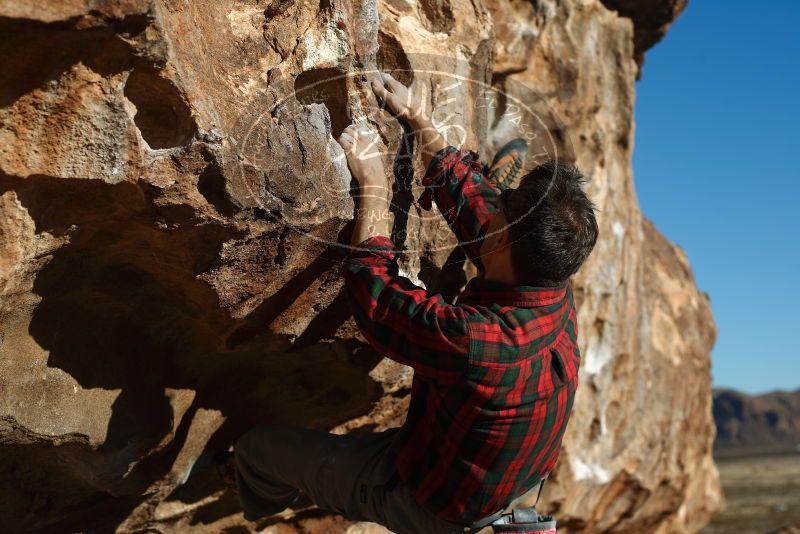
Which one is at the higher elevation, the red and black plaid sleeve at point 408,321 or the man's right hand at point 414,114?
the man's right hand at point 414,114

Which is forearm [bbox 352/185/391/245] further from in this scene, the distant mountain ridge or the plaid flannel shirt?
the distant mountain ridge

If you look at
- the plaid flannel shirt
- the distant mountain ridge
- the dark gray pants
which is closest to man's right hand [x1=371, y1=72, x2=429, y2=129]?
the plaid flannel shirt

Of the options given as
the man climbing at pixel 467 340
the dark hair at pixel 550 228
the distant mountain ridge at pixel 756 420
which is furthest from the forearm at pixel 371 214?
the distant mountain ridge at pixel 756 420

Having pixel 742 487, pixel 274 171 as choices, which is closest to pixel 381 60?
pixel 274 171

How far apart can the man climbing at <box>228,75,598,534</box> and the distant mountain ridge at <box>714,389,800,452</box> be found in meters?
33.0

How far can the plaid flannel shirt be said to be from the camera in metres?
2.18

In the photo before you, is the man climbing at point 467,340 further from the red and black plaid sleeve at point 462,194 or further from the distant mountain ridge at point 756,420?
the distant mountain ridge at point 756,420

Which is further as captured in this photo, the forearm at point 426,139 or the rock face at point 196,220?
the forearm at point 426,139

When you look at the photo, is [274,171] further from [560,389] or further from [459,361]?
[560,389]

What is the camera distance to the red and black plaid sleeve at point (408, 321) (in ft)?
7.09

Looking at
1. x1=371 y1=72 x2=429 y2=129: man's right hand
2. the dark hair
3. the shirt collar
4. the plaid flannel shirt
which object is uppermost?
x1=371 y1=72 x2=429 y2=129: man's right hand

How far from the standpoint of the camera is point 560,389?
2.38 m

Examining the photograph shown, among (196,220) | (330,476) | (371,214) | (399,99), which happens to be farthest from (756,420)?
(196,220)

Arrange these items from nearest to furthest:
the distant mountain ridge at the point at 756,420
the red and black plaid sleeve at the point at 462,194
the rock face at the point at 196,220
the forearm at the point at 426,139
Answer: the rock face at the point at 196,220
the red and black plaid sleeve at the point at 462,194
the forearm at the point at 426,139
the distant mountain ridge at the point at 756,420
